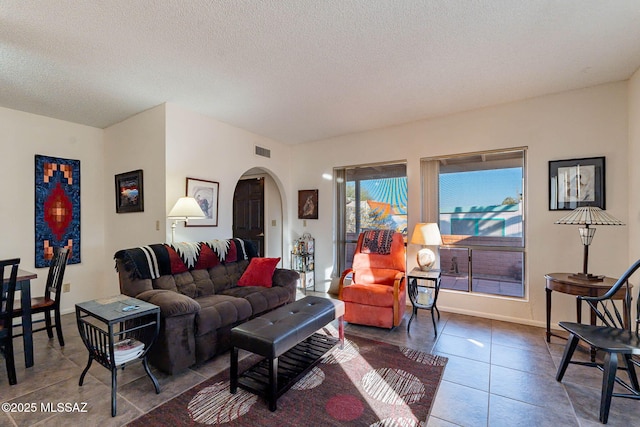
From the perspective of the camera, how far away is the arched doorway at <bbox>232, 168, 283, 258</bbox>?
225 inches

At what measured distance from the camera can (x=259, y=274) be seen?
3.42 metres

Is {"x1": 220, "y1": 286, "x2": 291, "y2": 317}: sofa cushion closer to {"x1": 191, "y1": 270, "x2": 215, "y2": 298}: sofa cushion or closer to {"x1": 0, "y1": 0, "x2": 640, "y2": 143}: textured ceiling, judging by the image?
{"x1": 191, "y1": 270, "x2": 215, "y2": 298}: sofa cushion

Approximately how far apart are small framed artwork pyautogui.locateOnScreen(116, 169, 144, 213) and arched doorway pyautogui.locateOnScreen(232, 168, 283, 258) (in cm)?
224

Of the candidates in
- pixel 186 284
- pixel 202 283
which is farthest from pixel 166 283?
pixel 202 283

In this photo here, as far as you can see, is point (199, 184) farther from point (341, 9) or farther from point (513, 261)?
point (513, 261)

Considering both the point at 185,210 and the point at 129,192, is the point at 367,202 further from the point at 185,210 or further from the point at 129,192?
the point at 129,192

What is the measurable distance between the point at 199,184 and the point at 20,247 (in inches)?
89.3

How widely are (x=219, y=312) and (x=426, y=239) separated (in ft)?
7.88

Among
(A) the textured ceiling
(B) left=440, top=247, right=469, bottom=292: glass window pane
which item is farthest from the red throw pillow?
(B) left=440, top=247, right=469, bottom=292: glass window pane

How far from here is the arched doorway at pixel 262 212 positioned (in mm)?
5719

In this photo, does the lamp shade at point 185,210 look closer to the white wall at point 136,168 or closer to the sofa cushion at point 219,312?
the white wall at point 136,168

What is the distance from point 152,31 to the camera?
7.00 ft

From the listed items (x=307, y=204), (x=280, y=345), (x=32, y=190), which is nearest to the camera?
(x=280, y=345)

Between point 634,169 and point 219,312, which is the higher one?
point 634,169
